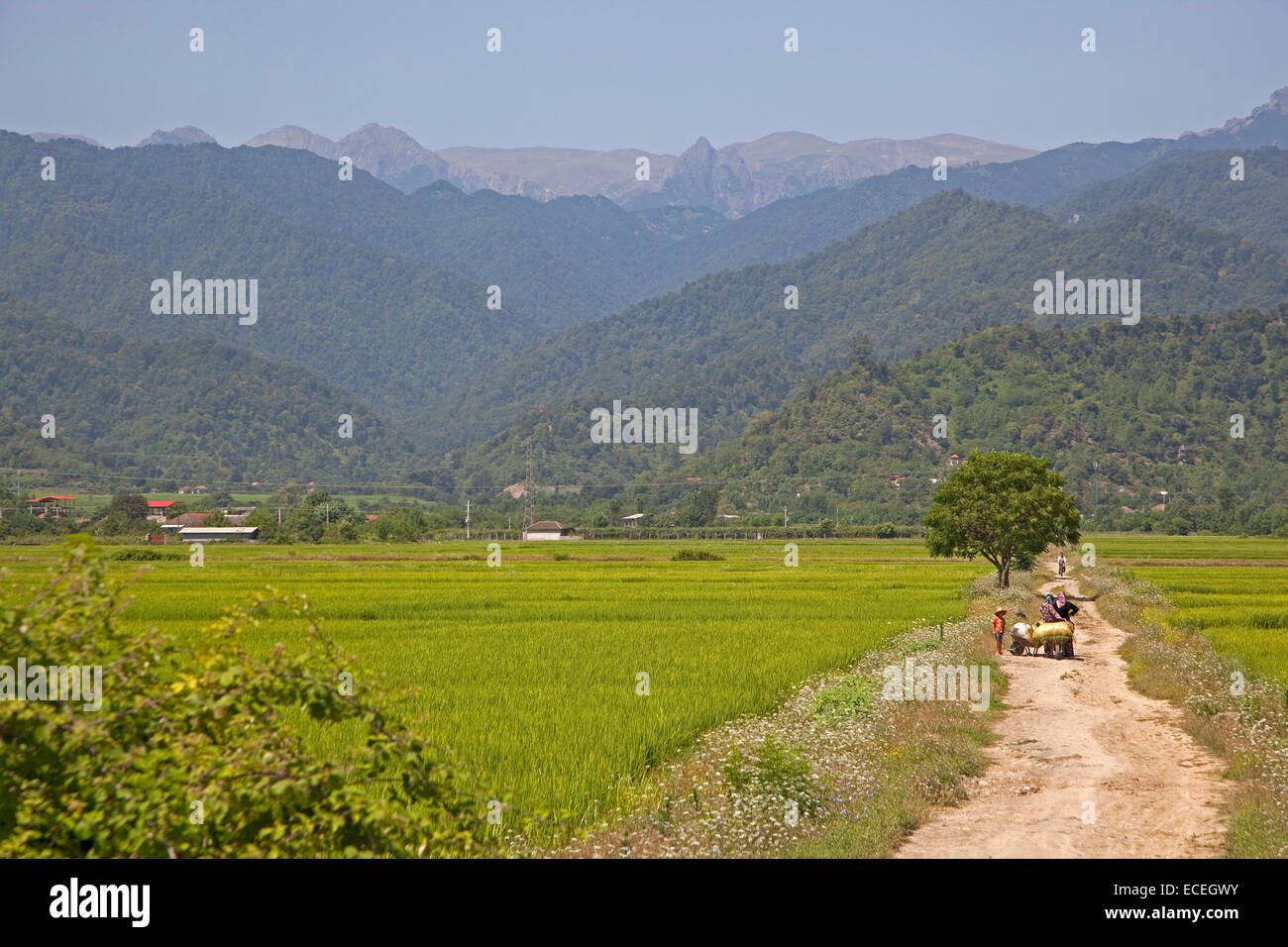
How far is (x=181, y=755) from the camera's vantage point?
21.9 feet

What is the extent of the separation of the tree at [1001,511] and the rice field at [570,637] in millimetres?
2477

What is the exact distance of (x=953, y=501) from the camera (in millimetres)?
47656

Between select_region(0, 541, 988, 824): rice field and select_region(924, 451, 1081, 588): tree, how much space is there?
2.48 meters

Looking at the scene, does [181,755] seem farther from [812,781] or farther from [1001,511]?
[1001,511]

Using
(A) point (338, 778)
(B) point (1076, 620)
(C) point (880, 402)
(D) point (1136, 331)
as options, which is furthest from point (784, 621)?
(D) point (1136, 331)

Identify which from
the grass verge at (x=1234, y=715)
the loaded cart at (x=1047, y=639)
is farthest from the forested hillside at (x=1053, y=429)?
the grass verge at (x=1234, y=715)

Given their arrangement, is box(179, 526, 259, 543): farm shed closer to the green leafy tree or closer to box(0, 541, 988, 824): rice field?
box(0, 541, 988, 824): rice field

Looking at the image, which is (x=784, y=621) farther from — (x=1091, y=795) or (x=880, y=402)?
(x=880, y=402)

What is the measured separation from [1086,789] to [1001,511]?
33.9 m

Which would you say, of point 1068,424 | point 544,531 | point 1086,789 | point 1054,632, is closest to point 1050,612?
point 1054,632

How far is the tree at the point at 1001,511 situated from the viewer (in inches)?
1791

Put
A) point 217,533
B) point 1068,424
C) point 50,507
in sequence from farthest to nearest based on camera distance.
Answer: point 1068,424 < point 50,507 < point 217,533

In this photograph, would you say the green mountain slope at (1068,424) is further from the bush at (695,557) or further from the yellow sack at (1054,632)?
the yellow sack at (1054,632)
